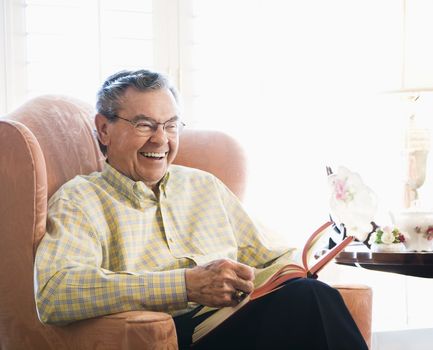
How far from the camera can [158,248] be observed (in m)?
1.77

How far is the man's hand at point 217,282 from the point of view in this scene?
1.48m

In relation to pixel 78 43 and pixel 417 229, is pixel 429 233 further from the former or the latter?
pixel 78 43

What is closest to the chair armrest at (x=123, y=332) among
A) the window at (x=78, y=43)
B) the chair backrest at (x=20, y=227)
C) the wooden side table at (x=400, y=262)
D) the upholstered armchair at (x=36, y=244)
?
the upholstered armchair at (x=36, y=244)

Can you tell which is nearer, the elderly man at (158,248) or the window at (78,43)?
the elderly man at (158,248)

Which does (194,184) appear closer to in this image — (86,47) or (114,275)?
(114,275)

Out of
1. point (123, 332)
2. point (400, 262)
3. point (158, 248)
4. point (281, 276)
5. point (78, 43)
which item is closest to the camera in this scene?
point (123, 332)

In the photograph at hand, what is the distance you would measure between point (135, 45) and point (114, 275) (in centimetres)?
160

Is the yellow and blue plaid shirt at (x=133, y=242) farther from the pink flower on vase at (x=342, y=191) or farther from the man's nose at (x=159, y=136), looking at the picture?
the pink flower on vase at (x=342, y=191)

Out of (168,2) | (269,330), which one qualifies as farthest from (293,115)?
(269,330)

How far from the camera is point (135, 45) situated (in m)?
2.90

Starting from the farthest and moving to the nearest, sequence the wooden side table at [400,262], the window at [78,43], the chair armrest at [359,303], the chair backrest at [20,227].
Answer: the window at [78,43]
the wooden side table at [400,262]
the chair armrest at [359,303]
the chair backrest at [20,227]

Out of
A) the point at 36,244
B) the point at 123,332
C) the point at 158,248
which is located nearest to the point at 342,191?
the point at 158,248

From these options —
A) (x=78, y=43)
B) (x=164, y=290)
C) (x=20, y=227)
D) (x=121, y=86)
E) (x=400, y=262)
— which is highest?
(x=78, y=43)

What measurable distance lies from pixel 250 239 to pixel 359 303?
37cm
